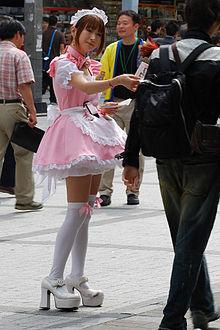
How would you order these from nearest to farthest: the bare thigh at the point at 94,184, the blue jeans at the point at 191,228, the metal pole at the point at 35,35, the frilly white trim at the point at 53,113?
1. the blue jeans at the point at 191,228
2. the bare thigh at the point at 94,184
3. the frilly white trim at the point at 53,113
4. the metal pole at the point at 35,35

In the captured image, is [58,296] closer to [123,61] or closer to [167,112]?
[167,112]

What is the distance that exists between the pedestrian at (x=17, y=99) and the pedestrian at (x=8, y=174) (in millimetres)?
490

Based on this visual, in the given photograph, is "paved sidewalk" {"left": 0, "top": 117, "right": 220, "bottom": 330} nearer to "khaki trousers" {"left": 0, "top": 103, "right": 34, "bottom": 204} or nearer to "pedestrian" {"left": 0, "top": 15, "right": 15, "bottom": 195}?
"pedestrian" {"left": 0, "top": 15, "right": 15, "bottom": 195}

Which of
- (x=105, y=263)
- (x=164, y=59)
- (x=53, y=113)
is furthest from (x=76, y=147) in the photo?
(x=105, y=263)

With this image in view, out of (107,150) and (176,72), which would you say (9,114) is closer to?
(107,150)

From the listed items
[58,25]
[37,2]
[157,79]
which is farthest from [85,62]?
[58,25]

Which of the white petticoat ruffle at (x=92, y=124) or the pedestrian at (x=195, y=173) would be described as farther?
the white petticoat ruffle at (x=92, y=124)

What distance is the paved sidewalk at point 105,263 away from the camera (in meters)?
6.62

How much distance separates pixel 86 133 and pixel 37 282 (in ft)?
4.16

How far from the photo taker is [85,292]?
7008 millimetres

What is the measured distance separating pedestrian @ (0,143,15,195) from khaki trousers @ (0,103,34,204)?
21.2 inches

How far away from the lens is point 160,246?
9.30 m

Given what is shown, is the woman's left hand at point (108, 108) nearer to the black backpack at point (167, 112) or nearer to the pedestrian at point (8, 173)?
the black backpack at point (167, 112)

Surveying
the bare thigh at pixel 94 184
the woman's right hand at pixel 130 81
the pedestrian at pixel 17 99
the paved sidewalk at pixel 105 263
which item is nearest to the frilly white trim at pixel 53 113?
the bare thigh at pixel 94 184
